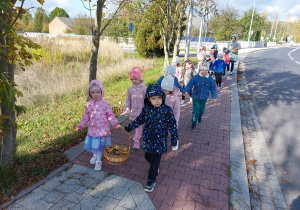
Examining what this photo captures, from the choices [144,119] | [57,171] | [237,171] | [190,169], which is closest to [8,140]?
[57,171]

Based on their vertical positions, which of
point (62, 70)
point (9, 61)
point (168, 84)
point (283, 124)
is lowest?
point (283, 124)

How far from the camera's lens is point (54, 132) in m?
4.70

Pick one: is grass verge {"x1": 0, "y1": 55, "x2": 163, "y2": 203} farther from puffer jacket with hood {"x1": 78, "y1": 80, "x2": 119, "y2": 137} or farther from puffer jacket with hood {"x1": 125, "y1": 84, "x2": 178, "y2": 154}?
puffer jacket with hood {"x1": 125, "y1": 84, "x2": 178, "y2": 154}

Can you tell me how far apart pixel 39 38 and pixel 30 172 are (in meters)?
11.2

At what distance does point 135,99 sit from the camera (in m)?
3.94

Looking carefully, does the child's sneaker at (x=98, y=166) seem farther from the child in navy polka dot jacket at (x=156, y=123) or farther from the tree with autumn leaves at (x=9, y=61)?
the tree with autumn leaves at (x=9, y=61)

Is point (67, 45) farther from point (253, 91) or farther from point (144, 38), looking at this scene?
point (253, 91)

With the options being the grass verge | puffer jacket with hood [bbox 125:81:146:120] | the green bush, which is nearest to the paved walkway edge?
puffer jacket with hood [bbox 125:81:146:120]

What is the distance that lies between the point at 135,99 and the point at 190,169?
1610mm

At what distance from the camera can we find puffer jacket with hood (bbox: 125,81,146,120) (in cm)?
391

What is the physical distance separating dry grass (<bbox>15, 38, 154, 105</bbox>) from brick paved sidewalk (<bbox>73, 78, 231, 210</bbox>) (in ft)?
13.7

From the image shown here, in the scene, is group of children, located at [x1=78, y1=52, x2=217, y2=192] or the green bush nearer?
group of children, located at [x1=78, y1=52, x2=217, y2=192]

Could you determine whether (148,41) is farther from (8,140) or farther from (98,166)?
(8,140)

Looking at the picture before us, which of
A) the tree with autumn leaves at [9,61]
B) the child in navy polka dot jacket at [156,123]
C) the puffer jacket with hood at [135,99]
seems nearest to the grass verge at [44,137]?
the tree with autumn leaves at [9,61]
